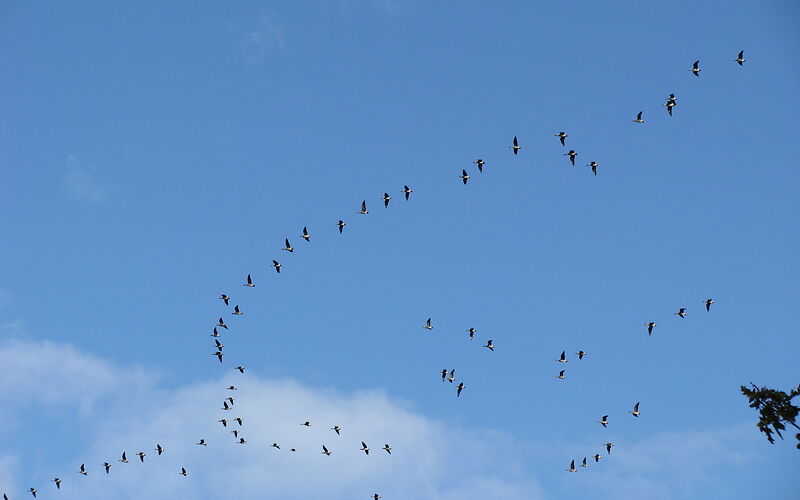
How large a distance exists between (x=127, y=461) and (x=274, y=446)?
14.1m

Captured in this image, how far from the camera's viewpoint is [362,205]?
83375 millimetres

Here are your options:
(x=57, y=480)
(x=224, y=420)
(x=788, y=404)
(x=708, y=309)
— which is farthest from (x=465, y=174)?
(x=57, y=480)

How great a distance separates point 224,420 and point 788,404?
57.3 metres

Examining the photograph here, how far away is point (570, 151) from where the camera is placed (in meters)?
81.3

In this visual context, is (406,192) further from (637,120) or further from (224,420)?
(224,420)

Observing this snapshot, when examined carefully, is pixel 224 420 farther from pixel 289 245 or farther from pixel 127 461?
pixel 289 245

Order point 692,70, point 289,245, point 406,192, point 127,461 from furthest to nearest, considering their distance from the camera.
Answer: point 127,461
point 289,245
point 406,192
point 692,70

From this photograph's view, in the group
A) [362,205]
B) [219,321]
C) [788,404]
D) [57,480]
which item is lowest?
[788,404]

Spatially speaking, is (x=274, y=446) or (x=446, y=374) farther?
(x=274, y=446)

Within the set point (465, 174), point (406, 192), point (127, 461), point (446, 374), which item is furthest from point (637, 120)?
point (127, 461)

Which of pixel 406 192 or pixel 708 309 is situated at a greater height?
pixel 406 192

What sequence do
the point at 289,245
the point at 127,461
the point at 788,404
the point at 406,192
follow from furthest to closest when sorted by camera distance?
the point at 127,461
the point at 289,245
the point at 406,192
the point at 788,404

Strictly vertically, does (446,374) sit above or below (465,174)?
below

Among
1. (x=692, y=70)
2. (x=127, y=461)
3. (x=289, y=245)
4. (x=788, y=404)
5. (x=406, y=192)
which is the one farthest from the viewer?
(x=127, y=461)
